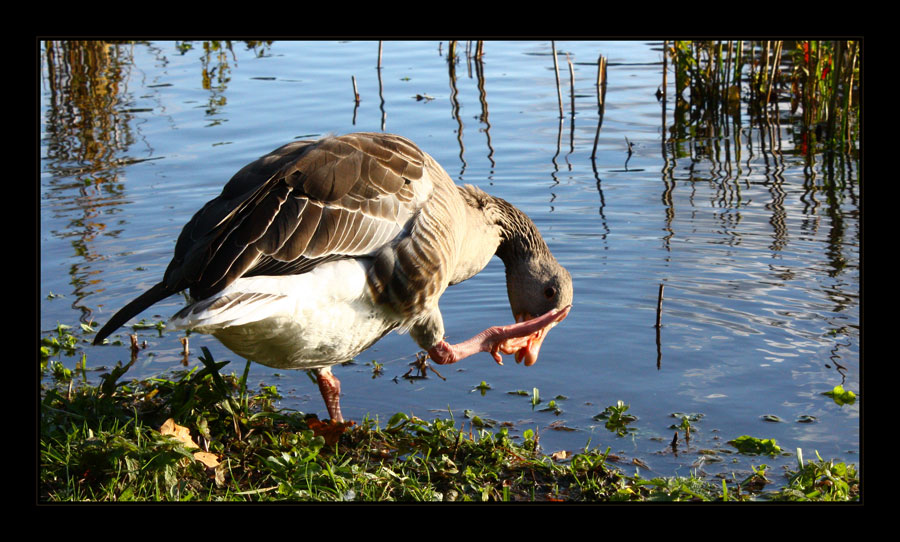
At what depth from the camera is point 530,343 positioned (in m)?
5.64

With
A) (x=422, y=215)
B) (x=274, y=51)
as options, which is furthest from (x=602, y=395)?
(x=274, y=51)

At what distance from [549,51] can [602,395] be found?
35.7 ft

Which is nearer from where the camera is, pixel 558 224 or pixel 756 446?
pixel 756 446

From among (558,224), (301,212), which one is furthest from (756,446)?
(558,224)

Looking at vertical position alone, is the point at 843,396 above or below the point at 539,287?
below

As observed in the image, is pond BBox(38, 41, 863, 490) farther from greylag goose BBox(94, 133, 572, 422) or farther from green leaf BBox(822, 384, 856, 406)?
greylag goose BBox(94, 133, 572, 422)

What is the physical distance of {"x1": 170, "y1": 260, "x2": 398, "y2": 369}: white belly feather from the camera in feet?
12.2

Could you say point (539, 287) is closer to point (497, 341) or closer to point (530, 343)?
point (530, 343)

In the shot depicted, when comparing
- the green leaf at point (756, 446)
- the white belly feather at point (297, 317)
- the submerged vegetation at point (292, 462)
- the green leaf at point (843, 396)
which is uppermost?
the white belly feather at point (297, 317)

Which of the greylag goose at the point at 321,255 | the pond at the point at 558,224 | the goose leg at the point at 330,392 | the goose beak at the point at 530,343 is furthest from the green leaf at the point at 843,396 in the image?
the goose leg at the point at 330,392

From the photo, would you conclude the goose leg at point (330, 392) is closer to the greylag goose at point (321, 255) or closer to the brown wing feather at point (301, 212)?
the greylag goose at point (321, 255)

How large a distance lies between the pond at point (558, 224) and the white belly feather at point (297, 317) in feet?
2.88

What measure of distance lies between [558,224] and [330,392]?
13.6 feet

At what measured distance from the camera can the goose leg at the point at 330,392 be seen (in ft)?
16.1
